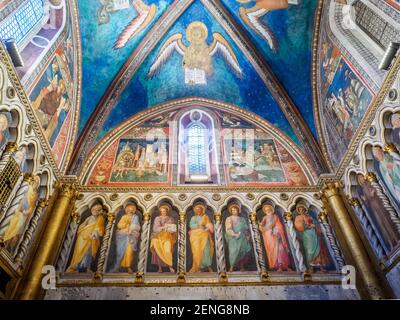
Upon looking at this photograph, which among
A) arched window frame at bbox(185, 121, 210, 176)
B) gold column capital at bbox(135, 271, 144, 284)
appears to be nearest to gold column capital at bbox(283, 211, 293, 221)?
arched window frame at bbox(185, 121, 210, 176)

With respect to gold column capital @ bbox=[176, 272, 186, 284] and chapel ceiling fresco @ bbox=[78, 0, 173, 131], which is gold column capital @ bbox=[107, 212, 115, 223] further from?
chapel ceiling fresco @ bbox=[78, 0, 173, 131]

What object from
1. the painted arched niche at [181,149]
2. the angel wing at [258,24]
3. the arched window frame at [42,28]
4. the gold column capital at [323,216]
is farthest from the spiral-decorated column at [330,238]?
the arched window frame at [42,28]

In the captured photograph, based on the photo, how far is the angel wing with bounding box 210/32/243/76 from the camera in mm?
11516

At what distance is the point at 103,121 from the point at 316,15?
27.6 ft

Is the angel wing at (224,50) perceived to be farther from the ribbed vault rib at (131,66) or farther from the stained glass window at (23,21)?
the stained glass window at (23,21)

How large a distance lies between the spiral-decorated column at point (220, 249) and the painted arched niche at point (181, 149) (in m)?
1.45

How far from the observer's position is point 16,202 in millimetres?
6727

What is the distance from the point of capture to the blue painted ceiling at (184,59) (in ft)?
33.2

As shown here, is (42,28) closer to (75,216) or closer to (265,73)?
(75,216)

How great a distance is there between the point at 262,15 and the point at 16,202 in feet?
31.8

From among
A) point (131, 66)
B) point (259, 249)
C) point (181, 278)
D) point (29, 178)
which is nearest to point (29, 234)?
point (29, 178)

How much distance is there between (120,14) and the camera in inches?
392
